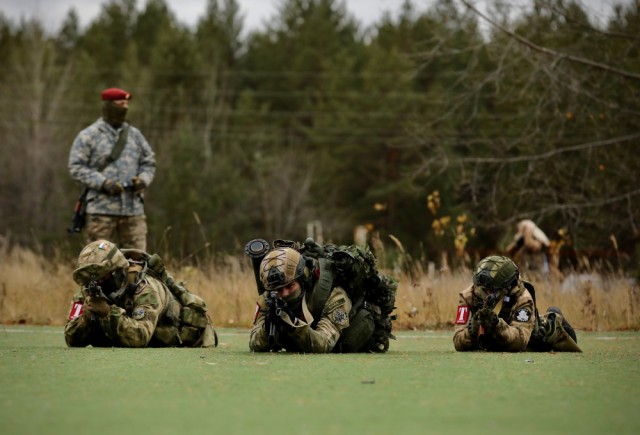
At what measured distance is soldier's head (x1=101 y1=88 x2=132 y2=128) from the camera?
13820 millimetres

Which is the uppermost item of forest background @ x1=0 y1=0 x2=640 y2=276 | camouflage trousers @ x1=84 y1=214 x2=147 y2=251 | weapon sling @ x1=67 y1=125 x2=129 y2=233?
forest background @ x1=0 y1=0 x2=640 y2=276

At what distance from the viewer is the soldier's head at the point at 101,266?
9516mm

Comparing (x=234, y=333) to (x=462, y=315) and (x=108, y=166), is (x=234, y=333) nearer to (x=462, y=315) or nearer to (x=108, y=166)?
(x=108, y=166)

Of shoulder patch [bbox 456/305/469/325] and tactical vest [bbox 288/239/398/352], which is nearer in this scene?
tactical vest [bbox 288/239/398/352]

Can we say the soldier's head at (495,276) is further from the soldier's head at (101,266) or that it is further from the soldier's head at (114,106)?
the soldier's head at (114,106)

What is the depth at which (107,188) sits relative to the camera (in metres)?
13.4

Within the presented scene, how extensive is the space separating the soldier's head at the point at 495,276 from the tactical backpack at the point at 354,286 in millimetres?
861

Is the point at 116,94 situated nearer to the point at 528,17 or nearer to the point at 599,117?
the point at 528,17

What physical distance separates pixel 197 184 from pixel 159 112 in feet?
37.8

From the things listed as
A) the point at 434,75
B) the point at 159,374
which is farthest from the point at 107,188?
the point at 434,75

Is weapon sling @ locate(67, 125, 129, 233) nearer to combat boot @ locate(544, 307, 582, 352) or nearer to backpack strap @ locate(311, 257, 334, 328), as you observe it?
backpack strap @ locate(311, 257, 334, 328)

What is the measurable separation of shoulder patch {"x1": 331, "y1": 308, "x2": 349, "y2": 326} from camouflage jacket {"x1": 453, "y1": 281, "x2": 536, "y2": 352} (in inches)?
42.5

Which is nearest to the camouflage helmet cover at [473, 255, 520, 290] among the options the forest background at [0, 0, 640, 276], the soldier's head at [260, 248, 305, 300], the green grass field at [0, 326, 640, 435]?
the green grass field at [0, 326, 640, 435]

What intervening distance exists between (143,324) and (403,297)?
6.68 metres
